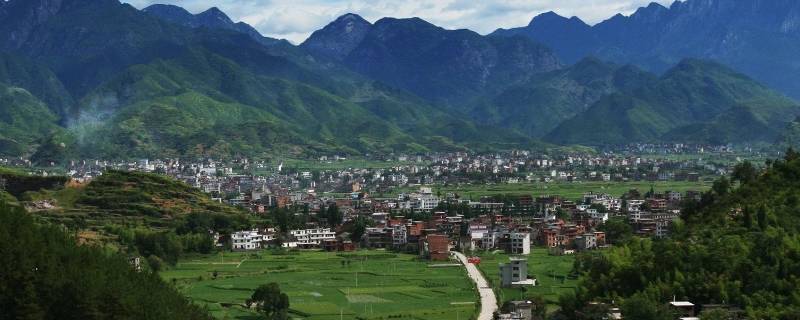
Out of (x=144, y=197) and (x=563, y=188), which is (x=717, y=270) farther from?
(x=563, y=188)

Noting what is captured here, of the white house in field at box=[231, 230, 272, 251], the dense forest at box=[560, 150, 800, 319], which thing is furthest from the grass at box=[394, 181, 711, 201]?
the dense forest at box=[560, 150, 800, 319]

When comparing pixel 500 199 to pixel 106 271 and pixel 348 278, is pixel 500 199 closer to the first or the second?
pixel 348 278

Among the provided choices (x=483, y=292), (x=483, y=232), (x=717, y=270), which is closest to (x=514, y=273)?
(x=483, y=292)

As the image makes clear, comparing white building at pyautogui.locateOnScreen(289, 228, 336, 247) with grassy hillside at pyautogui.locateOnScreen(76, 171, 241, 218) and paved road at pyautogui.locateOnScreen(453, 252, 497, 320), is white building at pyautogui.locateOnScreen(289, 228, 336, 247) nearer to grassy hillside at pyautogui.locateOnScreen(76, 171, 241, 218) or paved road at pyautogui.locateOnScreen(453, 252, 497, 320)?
grassy hillside at pyautogui.locateOnScreen(76, 171, 241, 218)

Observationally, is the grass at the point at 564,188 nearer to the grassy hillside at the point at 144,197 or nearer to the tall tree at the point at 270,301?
the grassy hillside at the point at 144,197

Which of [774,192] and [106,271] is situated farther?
[774,192]

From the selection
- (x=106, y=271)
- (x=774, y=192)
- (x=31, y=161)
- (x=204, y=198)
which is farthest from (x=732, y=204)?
(x=31, y=161)

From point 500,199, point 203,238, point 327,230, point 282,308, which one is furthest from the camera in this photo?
point 500,199
